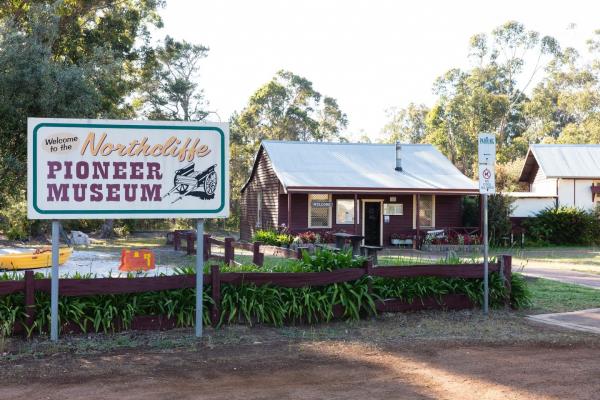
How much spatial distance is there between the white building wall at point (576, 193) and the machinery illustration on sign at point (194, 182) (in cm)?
2772

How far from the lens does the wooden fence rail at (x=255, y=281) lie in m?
7.57

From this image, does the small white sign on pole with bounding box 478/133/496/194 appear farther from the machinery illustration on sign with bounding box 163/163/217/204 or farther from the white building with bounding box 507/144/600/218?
the white building with bounding box 507/144/600/218

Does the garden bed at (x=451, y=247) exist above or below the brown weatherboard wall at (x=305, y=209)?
below

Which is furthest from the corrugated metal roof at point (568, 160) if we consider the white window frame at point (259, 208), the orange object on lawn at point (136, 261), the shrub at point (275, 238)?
the orange object on lawn at point (136, 261)

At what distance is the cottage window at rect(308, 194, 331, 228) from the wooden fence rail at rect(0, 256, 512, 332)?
1657 cm

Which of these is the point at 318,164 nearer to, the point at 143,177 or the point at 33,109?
the point at 33,109

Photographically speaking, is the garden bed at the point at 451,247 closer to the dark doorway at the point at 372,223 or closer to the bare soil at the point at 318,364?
the dark doorway at the point at 372,223

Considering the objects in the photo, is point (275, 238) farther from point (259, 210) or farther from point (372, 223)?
point (259, 210)

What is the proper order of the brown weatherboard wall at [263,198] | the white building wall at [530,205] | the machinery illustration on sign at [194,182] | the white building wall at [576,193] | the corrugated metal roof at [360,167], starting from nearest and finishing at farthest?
the machinery illustration on sign at [194,182], the corrugated metal roof at [360,167], the brown weatherboard wall at [263,198], the white building wall at [530,205], the white building wall at [576,193]

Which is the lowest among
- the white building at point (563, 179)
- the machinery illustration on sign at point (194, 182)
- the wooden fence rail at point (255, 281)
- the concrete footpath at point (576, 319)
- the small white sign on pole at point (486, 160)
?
the concrete footpath at point (576, 319)

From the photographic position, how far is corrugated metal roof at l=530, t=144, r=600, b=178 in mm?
32438

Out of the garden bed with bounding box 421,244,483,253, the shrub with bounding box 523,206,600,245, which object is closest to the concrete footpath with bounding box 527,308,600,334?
the garden bed with bounding box 421,244,483,253

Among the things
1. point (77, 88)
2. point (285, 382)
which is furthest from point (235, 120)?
point (285, 382)

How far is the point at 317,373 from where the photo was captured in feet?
20.4
